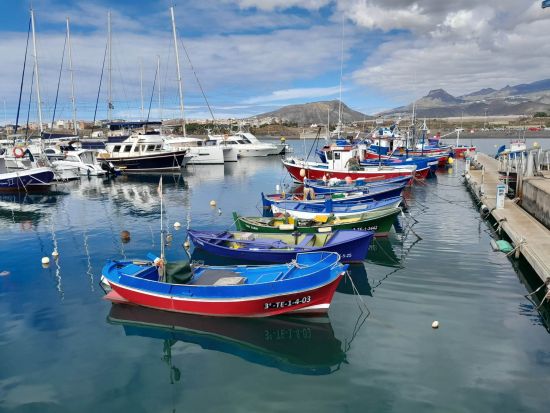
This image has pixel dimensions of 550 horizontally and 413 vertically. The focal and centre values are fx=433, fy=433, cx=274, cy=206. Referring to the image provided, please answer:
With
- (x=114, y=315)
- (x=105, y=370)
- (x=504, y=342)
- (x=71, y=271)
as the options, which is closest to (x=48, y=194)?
(x=71, y=271)

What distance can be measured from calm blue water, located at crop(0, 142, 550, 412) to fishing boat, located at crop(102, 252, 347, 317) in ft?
1.45

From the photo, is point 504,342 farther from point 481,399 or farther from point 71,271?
point 71,271

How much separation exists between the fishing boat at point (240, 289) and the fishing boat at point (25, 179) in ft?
104

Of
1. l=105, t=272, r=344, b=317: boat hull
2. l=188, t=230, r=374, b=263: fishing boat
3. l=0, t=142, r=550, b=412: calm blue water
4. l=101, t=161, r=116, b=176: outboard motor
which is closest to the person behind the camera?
l=0, t=142, r=550, b=412: calm blue water

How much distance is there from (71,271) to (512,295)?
17754 millimetres

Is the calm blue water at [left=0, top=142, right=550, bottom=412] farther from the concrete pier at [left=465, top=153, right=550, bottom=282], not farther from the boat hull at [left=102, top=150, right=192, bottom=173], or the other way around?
the boat hull at [left=102, top=150, right=192, bottom=173]

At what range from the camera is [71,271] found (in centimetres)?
1900

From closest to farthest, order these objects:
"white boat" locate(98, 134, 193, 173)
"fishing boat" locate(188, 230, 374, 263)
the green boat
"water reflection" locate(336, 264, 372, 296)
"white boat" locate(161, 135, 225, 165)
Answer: "water reflection" locate(336, 264, 372, 296), "fishing boat" locate(188, 230, 374, 263), the green boat, "white boat" locate(98, 134, 193, 173), "white boat" locate(161, 135, 225, 165)

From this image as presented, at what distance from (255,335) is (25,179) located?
123 feet

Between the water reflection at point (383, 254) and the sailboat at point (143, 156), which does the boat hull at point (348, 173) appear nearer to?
the water reflection at point (383, 254)

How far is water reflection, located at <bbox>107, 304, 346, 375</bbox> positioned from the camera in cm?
1170

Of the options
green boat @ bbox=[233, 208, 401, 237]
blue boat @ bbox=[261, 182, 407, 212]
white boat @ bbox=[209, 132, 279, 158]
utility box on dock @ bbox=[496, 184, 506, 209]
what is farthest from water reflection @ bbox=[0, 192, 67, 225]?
white boat @ bbox=[209, 132, 279, 158]

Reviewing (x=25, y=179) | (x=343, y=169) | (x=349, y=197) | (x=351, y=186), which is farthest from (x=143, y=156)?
(x=349, y=197)

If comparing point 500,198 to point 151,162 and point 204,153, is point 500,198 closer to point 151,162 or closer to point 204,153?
point 151,162
